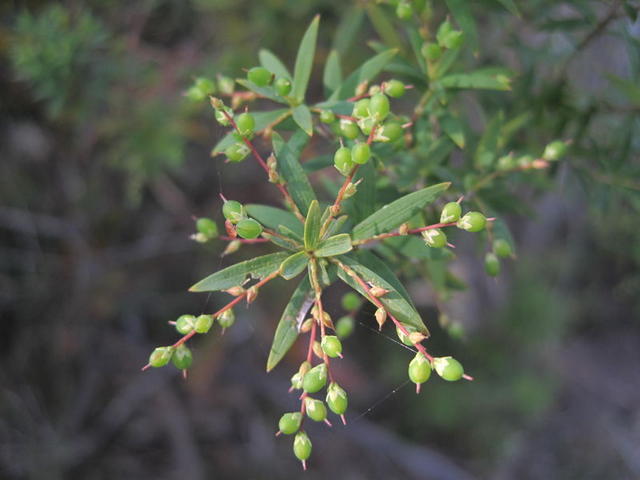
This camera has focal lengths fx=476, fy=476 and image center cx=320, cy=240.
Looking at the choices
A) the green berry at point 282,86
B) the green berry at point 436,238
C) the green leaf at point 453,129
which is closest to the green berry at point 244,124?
the green berry at point 282,86

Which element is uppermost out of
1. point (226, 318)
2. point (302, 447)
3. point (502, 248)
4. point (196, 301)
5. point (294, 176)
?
point (294, 176)

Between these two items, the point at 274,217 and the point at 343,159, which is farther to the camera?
the point at 274,217

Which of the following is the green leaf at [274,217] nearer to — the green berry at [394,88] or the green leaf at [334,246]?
the green leaf at [334,246]

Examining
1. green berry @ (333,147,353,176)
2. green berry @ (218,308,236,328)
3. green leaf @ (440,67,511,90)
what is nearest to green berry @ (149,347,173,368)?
green berry @ (218,308,236,328)

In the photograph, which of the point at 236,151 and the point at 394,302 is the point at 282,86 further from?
the point at 394,302

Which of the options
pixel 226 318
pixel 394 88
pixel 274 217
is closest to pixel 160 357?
pixel 226 318

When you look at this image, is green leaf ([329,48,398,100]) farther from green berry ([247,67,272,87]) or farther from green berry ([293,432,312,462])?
green berry ([293,432,312,462])
